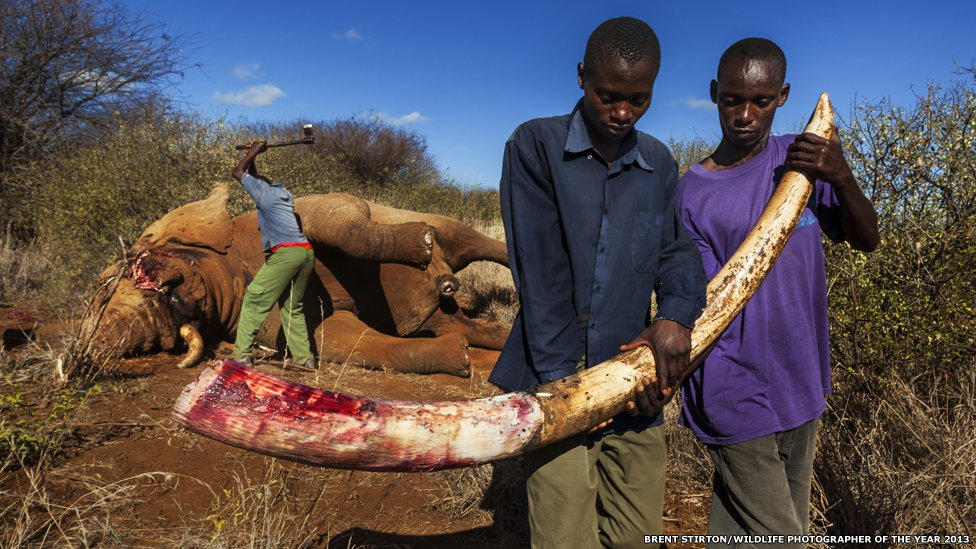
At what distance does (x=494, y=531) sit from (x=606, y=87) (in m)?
2.39

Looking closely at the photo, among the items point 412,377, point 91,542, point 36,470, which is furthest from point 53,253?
point 91,542

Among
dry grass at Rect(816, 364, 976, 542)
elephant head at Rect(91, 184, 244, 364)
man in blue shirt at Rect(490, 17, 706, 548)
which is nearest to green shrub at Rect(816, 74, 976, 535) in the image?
dry grass at Rect(816, 364, 976, 542)

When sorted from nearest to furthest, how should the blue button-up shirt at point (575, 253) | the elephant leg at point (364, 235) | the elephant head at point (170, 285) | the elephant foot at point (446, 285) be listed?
the blue button-up shirt at point (575, 253), the elephant head at point (170, 285), the elephant leg at point (364, 235), the elephant foot at point (446, 285)

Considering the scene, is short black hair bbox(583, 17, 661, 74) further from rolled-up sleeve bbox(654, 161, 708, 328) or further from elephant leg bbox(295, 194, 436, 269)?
elephant leg bbox(295, 194, 436, 269)

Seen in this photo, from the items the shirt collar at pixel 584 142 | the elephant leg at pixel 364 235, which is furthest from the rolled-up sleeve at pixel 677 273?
the elephant leg at pixel 364 235

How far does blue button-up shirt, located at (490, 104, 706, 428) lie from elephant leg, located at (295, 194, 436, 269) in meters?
4.50

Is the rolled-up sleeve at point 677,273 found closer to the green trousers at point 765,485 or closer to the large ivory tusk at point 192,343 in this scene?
A: the green trousers at point 765,485

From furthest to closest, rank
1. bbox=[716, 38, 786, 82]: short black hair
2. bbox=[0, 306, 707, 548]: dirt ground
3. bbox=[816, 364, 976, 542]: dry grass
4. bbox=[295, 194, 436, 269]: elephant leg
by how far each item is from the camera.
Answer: bbox=[295, 194, 436, 269]: elephant leg < bbox=[0, 306, 707, 548]: dirt ground < bbox=[816, 364, 976, 542]: dry grass < bbox=[716, 38, 786, 82]: short black hair

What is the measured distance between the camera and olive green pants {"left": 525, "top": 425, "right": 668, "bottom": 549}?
72.2 inches

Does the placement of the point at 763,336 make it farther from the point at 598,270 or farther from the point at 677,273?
the point at 598,270

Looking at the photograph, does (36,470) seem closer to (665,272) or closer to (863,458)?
(665,272)

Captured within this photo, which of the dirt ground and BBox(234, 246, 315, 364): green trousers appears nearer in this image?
the dirt ground

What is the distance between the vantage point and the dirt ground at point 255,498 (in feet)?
10.0

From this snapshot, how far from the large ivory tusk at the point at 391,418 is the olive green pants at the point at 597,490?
24 centimetres
